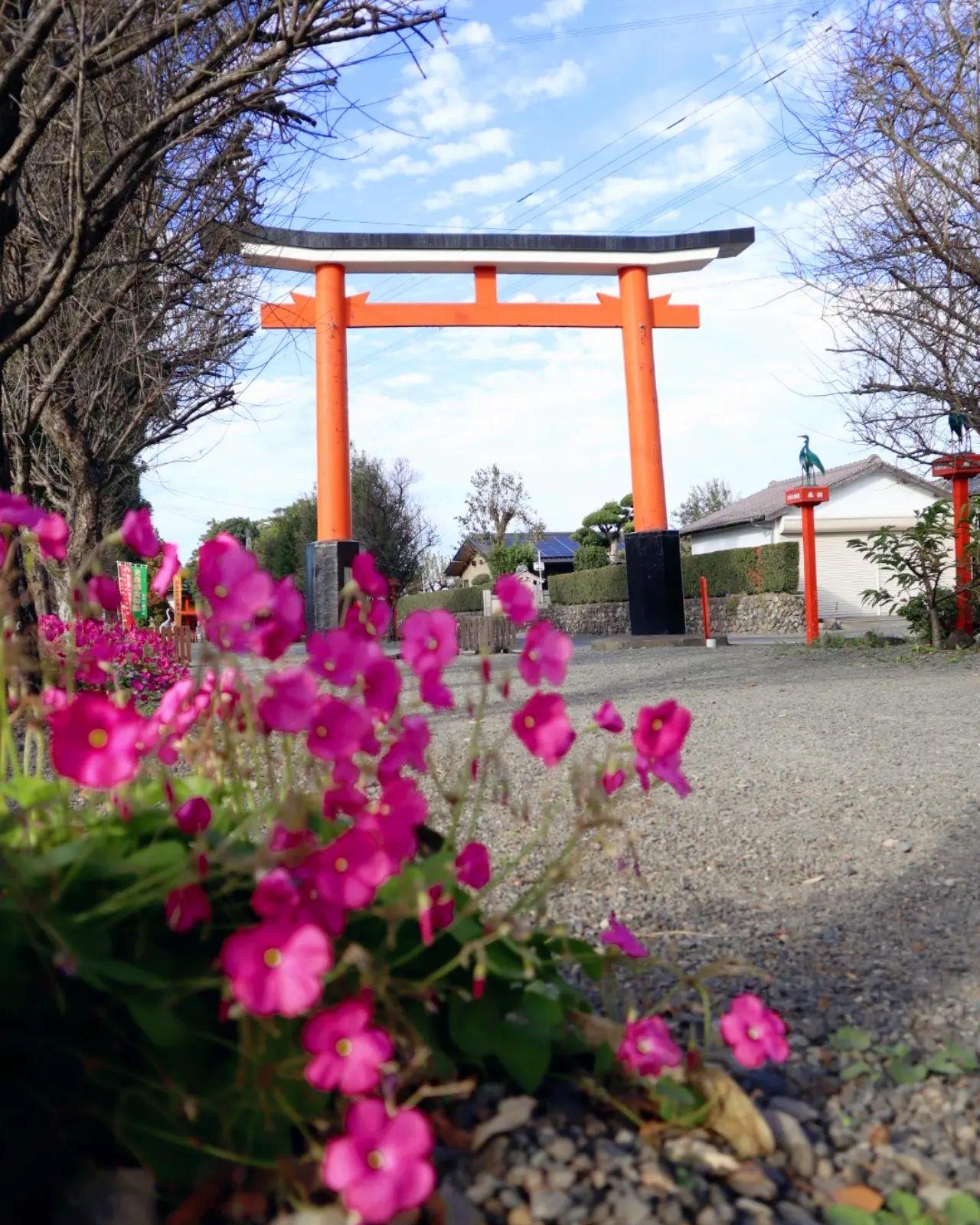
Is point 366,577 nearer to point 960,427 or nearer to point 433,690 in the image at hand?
point 433,690

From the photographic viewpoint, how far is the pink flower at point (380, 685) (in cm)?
117

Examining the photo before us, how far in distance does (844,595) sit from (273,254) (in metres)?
18.3

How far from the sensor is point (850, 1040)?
1.66 metres

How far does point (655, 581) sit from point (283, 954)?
1220 centimetres

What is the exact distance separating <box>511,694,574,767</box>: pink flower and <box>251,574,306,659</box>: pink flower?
10.6 inches

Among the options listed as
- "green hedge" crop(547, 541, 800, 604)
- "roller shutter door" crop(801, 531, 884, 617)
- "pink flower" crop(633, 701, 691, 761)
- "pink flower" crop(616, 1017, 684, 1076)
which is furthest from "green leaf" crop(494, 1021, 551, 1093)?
"roller shutter door" crop(801, 531, 884, 617)

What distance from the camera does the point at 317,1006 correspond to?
106 cm

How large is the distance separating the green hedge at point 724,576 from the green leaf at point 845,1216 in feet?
67.7

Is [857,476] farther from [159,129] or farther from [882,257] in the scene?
[159,129]

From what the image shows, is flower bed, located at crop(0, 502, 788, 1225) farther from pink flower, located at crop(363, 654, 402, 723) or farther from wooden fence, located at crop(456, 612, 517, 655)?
wooden fence, located at crop(456, 612, 517, 655)

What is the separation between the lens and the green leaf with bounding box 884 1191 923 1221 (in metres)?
1.21

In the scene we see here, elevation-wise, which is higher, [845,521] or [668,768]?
[845,521]

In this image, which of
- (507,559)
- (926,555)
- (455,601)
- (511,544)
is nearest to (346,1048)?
(926,555)

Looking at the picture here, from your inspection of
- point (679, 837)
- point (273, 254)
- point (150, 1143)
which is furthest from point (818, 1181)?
point (273, 254)
